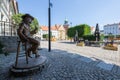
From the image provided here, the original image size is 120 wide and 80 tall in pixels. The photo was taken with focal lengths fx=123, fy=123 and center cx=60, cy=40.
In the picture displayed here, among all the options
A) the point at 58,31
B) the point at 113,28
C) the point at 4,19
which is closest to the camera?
the point at 4,19

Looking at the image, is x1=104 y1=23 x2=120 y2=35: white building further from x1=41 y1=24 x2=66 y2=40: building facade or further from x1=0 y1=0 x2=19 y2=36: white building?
x1=0 y1=0 x2=19 y2=36: white building

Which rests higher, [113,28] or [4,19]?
[113,28]

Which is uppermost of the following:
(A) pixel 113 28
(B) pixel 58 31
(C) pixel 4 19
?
(A) pixel 113 28

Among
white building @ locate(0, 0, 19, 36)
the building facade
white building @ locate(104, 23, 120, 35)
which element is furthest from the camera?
white building @ locate(104, 23, 120, 35)

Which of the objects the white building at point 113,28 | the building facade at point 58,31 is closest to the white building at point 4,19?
the building facade at point 58,31

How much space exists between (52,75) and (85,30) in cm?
2464

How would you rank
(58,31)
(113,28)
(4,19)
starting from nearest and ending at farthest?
(4,19) < (58,31) < (113,28)

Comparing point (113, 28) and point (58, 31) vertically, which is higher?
point (113, 28)

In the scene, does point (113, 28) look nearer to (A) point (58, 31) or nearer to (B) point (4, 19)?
(A) point (58, 31)

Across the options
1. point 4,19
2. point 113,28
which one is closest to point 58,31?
point 113,28

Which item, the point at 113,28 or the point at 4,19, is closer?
the point at 4,19

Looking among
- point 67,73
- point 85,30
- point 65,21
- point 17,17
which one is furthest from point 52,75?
point 65,21

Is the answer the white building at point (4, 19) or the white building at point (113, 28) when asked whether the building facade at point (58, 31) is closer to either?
the white building at point (113, 28)

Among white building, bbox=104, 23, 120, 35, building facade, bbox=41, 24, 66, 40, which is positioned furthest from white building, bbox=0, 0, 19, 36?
white building, bbox=104, 23, 120, 35
